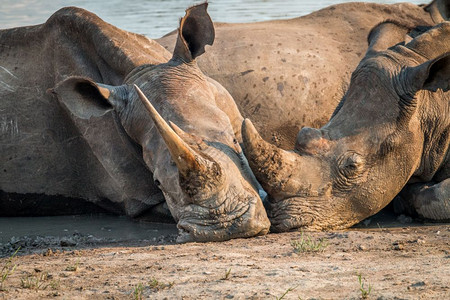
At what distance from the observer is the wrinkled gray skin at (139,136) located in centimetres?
749

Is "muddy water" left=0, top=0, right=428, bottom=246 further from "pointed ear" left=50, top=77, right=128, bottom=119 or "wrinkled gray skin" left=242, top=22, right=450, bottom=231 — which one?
"wrinkled gray skin" left=242, top=22, right=450, bottom=231

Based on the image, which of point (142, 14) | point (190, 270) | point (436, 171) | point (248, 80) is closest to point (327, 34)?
point (248, 80)

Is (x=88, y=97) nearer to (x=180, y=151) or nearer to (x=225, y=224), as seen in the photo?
(x=180, y=151)

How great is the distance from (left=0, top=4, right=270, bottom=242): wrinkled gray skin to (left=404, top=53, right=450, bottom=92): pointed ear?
1586mm

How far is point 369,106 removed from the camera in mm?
8406

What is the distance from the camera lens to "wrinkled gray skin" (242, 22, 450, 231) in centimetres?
795

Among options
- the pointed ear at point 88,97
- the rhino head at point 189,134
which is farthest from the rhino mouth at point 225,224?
the pointed ear at point 88,97

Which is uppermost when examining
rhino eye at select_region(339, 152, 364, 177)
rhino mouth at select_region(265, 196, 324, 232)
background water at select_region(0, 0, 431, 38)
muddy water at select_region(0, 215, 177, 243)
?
background water at select_region(0, 0, 431, 38)

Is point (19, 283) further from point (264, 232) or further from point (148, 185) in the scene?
point (148, 185)

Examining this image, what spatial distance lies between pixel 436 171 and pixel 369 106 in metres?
1.06

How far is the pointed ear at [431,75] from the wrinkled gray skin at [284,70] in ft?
6.12

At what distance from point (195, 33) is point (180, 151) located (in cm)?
210

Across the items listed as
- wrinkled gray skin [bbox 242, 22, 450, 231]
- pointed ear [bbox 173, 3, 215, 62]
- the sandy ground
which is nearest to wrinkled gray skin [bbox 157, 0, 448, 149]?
pointed ear [bbox 173, 3, 215, 62]

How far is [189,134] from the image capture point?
7836mm
